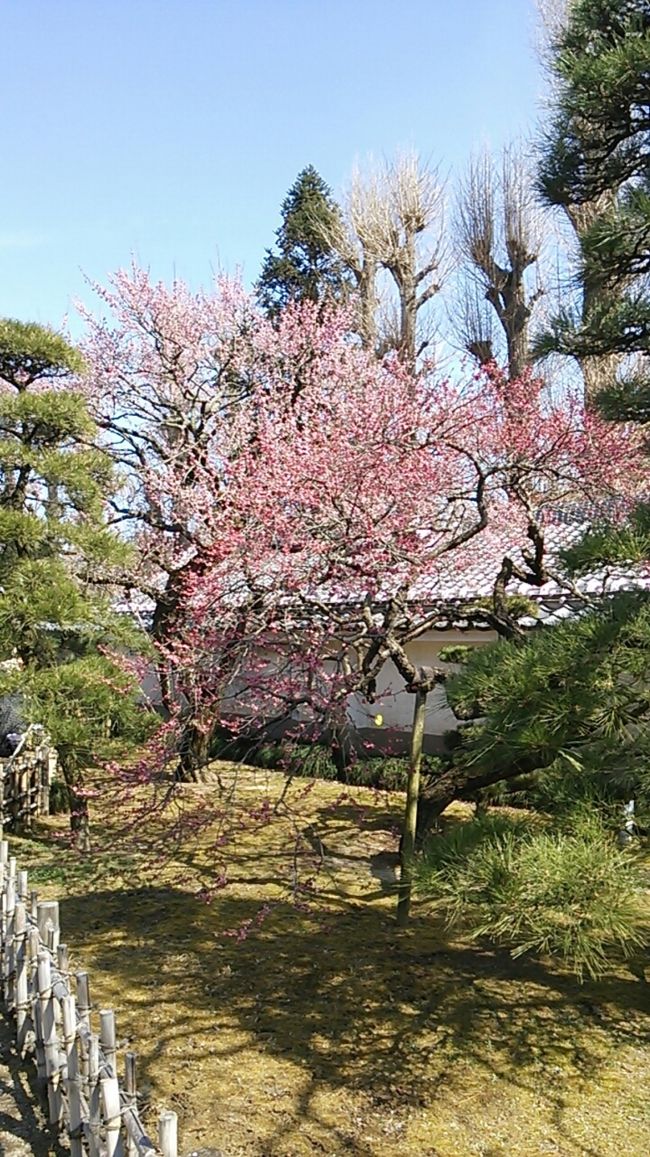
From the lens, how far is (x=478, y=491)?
16.6 feet

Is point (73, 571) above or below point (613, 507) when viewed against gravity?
below

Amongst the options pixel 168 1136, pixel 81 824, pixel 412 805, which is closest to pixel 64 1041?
pixel 168 1136

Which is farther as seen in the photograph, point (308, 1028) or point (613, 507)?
point (613, 507)

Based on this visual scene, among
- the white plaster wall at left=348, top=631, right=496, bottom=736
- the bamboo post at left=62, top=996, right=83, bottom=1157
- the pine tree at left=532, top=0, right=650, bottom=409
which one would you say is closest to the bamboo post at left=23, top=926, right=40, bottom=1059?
the bamboo post at left=62, top=996, right=83, bottom=1157

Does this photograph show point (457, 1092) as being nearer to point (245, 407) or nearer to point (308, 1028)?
point (308, 1028)

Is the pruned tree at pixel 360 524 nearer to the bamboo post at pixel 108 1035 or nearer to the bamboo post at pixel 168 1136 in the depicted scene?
the bamboo post at pixel 108 1035

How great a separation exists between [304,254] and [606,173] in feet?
52.4

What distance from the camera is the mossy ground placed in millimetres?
2906

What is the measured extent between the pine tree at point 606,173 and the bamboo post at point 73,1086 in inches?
118

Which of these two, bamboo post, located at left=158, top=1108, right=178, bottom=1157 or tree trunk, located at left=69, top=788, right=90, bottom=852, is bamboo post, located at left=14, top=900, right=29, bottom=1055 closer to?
bamboo post, located at left=158, top=1108, right=178, bottom=1157

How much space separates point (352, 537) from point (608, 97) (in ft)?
9.29

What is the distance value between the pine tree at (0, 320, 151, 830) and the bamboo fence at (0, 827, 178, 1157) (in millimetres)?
2070

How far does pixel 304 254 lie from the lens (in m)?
18.1

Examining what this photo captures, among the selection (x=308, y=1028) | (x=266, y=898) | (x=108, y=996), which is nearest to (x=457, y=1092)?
(x=308, y=1028)
